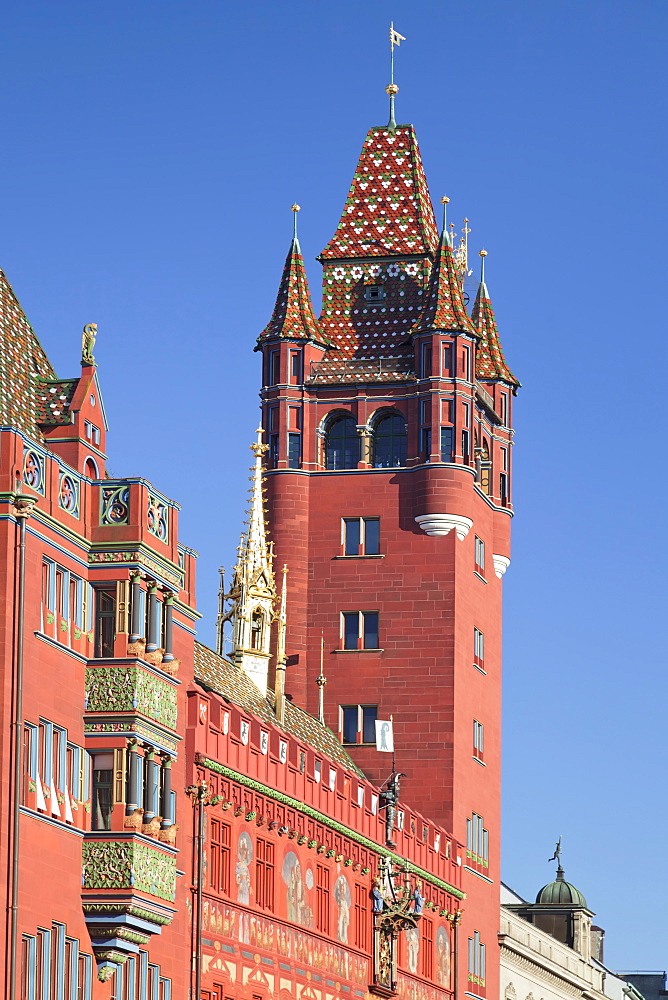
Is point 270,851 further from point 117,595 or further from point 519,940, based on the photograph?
point 519,940

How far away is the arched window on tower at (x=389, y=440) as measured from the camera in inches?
4414

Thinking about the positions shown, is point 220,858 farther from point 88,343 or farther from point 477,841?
point 477,841

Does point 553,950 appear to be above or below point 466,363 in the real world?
below

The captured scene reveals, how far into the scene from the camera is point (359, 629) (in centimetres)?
11012

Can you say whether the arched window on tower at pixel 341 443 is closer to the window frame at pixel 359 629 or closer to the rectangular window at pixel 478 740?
the window frame at pixel 359 629

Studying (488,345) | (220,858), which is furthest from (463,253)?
(220,858)

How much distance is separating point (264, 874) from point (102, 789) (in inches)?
711

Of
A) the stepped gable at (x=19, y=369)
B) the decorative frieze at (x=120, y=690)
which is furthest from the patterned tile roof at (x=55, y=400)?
the decorative frieze at (x=120, y=690)

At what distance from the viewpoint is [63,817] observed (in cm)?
6322

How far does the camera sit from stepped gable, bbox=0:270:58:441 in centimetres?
6962

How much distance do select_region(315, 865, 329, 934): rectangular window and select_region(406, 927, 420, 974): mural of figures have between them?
1075 centimetres

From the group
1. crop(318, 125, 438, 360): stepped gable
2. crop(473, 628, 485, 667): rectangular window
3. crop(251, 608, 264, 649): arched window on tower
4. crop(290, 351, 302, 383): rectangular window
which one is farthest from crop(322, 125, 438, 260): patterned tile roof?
crop(251, 608, 264, 649): arched window on tower

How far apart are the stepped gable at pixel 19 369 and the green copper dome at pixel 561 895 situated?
95.3 m

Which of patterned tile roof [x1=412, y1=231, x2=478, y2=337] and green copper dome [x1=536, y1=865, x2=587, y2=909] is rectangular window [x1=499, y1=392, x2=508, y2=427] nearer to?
patterned tile roof [x1=412, y1=231, x2=478, y2=337]
